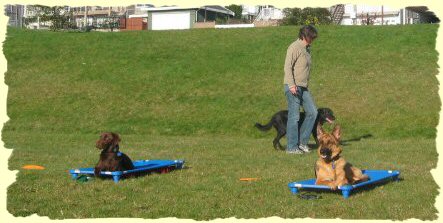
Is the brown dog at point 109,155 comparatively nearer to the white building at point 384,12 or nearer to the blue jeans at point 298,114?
the white building at point 384,12

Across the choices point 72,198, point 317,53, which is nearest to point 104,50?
point 317,53

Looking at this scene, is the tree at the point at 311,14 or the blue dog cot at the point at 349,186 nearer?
the blue dog cot at the point at 349,186

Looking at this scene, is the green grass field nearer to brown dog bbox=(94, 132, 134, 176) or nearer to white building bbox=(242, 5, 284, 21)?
brown dog bbox=(94, 132, 134, 176)

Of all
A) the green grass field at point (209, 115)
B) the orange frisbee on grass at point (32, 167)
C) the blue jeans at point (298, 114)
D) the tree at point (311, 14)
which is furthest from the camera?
the tree at point (311, 14)

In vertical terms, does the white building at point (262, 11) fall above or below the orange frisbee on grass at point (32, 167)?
above

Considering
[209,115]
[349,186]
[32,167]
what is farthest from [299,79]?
[209,115]

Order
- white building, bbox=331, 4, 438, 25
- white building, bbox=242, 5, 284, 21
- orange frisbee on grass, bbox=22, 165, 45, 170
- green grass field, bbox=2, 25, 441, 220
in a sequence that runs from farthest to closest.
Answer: orange frisbee on grass, bbox=22, 165, 45, 170
green grass field, bbox=2, 25, 441, 220
white building, bbox=331, 4, 438, 25
white building, bbox=242, 5, 284, 21

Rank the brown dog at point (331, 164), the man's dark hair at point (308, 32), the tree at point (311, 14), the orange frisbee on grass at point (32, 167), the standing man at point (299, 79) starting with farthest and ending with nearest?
the tree at point (311, 14) → the standing man at point (299, 79) → the man's dark hair at point (308, 32) → the orange frisbee on grass at point (32, 167) → the brown dog at point (331, 164)

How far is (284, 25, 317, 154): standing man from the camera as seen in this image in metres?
11.4

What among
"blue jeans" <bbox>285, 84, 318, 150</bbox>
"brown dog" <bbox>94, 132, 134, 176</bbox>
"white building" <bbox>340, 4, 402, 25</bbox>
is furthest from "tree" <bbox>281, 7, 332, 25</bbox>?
"brown dog" <bbox>94, 132, 134, 176</bbox>

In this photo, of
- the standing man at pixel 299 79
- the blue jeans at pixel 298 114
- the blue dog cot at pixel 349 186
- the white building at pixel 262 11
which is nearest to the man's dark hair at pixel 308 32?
the standing man at pixel 299 79

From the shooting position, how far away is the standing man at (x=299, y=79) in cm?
1143

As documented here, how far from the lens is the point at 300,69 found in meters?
11.5

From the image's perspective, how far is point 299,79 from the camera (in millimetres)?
11578
